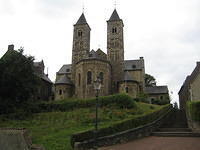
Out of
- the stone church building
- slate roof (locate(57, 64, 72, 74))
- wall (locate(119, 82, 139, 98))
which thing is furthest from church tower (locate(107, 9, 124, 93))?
slate roof (locate(57, 64, 72, 74))

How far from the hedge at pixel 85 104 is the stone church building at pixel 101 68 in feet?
27.6

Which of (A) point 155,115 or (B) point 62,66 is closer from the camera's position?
(A) point 155,115

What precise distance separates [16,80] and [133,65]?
31.1 meters

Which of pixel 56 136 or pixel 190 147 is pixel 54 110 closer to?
pixel 56 136

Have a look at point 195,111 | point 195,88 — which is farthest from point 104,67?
point 195,111

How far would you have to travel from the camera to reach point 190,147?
1681 cm

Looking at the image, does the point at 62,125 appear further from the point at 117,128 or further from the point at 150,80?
the point at 150,80

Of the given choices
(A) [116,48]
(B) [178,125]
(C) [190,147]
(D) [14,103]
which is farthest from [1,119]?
(A) [116,48]

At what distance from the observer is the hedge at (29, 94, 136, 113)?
115 feet

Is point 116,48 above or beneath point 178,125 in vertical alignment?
above

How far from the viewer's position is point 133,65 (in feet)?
199

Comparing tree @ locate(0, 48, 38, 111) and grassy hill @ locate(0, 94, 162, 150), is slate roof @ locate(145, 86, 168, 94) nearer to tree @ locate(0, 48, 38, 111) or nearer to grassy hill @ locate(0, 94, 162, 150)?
grassy hill @ locate(0, 94, 162, 150)

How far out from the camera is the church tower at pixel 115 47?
53094 mm

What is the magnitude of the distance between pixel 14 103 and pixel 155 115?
21.9m
